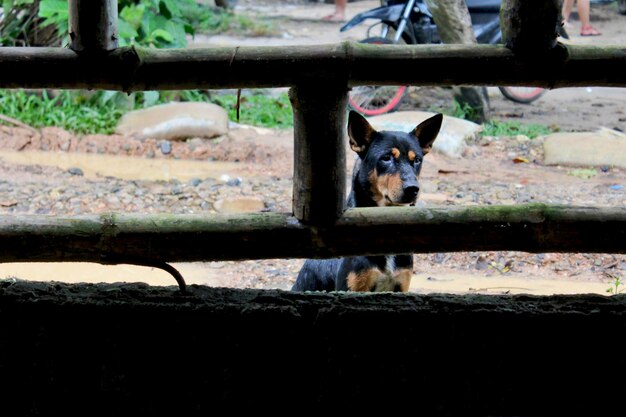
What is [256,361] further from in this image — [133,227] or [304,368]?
[133,227]

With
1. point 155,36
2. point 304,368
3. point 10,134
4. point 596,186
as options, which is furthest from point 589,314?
point 155,36

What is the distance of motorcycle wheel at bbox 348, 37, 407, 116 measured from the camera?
404 inches

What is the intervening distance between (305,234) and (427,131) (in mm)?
2222

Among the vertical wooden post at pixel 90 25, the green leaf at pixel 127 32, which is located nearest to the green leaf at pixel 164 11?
the green leaf at pixel 127 32

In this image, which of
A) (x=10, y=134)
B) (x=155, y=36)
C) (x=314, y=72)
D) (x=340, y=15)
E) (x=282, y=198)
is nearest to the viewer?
(x=314, y=72)

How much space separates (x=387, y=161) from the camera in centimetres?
454

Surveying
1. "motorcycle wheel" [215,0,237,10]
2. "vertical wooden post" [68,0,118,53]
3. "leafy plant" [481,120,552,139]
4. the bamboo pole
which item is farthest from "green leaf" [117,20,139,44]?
the bamboo pole

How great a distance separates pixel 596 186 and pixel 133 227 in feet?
19.0

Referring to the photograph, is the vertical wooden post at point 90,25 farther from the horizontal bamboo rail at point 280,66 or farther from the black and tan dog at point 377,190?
the black and tan dog at point 377,190

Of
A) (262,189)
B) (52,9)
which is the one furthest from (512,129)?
(52,9)

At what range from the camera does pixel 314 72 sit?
2596 mm

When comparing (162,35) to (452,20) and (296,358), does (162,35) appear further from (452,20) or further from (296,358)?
(296,358)

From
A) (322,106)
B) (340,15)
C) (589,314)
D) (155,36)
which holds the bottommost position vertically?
(589,314)

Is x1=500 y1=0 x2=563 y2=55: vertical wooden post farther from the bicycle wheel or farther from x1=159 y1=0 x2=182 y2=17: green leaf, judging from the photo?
the bicycle wheel
